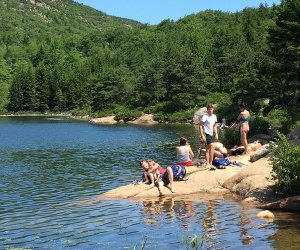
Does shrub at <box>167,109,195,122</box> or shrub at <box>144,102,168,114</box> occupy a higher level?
shrub at <box>144,102,168,114</box>

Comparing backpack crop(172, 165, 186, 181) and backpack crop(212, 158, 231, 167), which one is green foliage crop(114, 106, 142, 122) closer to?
backpack crop(212, 158, 231, 167)

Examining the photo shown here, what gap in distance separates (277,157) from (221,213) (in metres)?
2.95

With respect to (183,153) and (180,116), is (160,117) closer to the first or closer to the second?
(180,116)

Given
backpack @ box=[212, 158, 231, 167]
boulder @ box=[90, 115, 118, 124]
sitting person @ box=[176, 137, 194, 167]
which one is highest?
sitting person @ box=[176, 137, 194, 167]

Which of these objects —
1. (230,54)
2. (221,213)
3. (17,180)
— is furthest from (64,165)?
(230,54)

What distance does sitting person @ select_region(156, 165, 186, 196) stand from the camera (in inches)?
699

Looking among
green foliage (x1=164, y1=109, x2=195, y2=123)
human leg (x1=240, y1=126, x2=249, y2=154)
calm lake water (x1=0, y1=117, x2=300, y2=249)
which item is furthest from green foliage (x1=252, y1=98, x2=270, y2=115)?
human leg (x1=240, y1=126, x2=249, y2=154)

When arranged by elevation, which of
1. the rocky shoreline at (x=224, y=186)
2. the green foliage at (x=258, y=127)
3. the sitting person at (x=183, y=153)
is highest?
the green foliage at (x=258, y=127)

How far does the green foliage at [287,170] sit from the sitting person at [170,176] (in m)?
4.11

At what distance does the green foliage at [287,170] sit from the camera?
14.9m

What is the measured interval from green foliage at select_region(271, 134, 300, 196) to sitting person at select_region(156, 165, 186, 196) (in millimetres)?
4110

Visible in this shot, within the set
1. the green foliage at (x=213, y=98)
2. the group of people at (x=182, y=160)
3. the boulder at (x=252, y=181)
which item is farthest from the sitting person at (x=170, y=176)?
the green foliage at (x=213, y=98)

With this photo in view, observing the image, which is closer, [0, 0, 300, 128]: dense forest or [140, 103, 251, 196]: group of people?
[140, 103, 251, 196]: group of people

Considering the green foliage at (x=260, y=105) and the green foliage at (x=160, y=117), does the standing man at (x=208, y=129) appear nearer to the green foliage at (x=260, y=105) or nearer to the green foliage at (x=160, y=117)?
the green foliage at (x=260, y=105)
